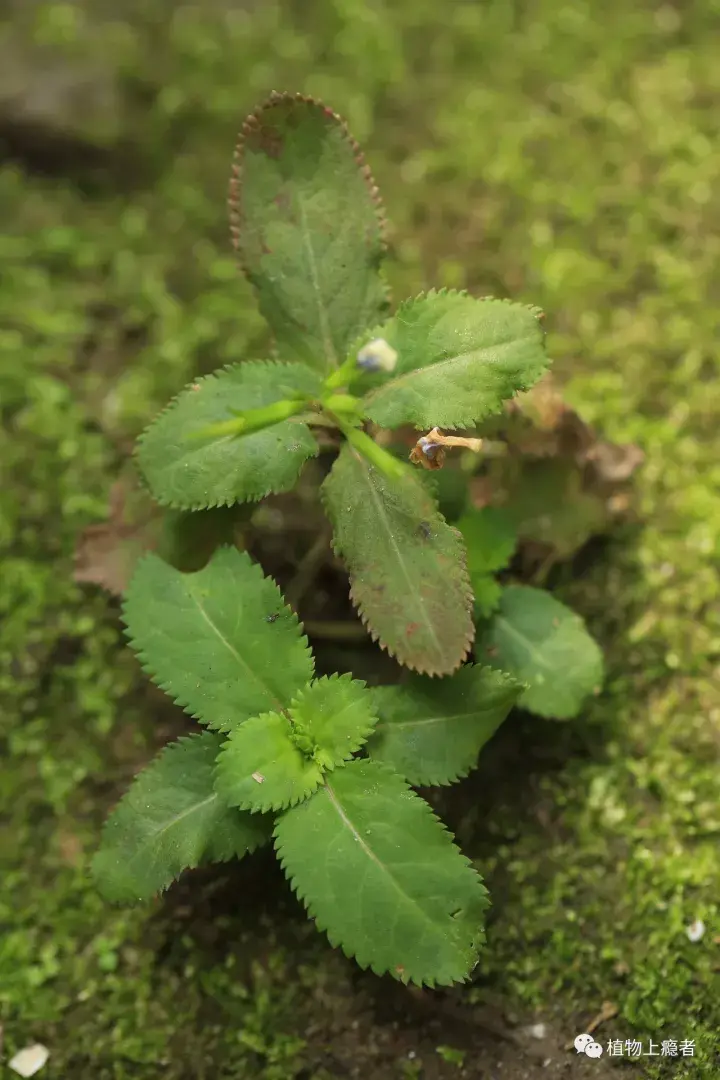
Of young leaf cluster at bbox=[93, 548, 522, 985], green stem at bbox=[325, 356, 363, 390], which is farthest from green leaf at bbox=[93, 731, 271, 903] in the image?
green stem at bbox=[325, 356, 363, 390]

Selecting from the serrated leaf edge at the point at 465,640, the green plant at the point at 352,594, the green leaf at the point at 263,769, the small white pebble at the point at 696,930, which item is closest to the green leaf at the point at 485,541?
the green plant at the point at 352,594

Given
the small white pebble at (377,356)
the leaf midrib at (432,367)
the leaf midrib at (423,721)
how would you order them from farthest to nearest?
the leaf midrib at (423,721)
the leaf midrib at (432,367)
the small white pebble at (377,356)

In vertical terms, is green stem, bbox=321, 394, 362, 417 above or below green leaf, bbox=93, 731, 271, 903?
above

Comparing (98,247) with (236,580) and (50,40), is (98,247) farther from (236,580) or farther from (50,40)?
(236,580)

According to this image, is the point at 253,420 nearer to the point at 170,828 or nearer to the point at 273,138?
the point at 273,138

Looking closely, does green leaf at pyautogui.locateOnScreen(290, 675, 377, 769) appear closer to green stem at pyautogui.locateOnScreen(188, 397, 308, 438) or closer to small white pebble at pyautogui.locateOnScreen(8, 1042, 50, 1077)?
green stem at pyautogui.locateOnScreen(188, 397, 308, 438)

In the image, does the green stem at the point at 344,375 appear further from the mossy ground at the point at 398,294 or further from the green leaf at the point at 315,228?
the mossy ground at the point at 398,294
